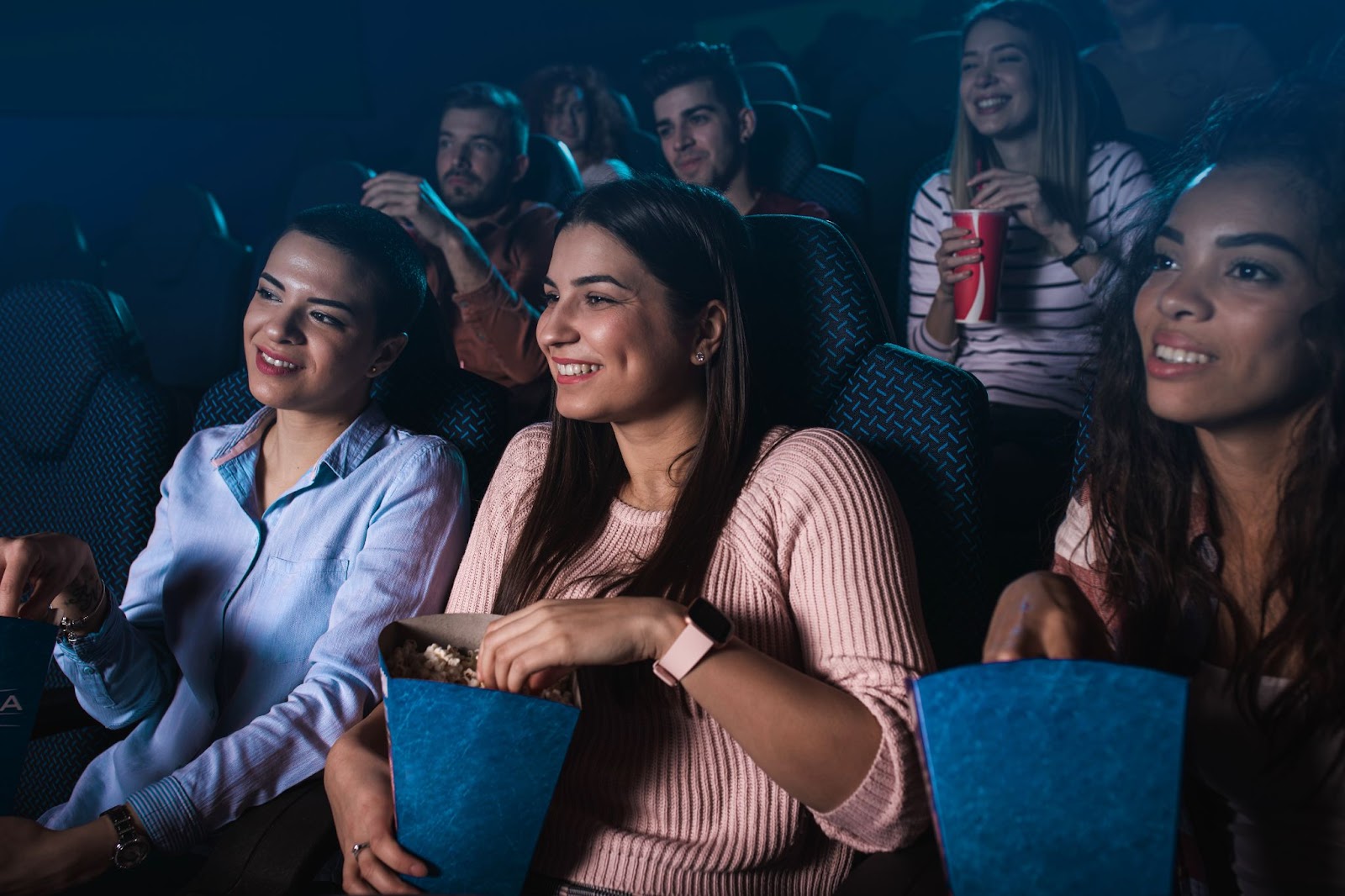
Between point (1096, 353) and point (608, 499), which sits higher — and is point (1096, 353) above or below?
above

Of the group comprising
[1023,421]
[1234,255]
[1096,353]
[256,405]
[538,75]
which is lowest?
[1023,421]

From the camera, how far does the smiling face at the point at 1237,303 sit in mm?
777

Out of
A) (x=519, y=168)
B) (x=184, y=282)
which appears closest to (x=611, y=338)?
(x=519, y=168)

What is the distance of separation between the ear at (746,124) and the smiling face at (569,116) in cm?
99

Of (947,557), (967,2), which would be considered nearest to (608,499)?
(947,557)

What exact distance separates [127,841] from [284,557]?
36 cm

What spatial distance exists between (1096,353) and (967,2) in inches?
148

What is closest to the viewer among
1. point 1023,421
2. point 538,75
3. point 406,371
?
point 406,371

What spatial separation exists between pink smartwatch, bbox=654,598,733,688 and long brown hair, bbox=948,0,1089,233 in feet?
4.20

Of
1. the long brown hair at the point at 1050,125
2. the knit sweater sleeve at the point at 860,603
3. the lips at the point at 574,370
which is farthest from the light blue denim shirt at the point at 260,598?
the long brown hair at the point at 1050,125

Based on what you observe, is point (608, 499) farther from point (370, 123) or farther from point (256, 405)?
point (370, 123)

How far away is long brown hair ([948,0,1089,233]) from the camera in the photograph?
1.86m

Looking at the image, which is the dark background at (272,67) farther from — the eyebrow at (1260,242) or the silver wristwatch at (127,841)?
the silver wristwatch at (127,841)

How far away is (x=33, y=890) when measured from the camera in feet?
3.07
